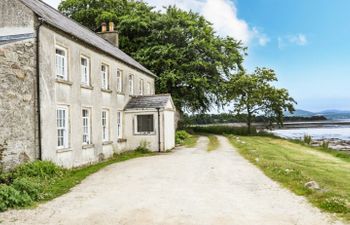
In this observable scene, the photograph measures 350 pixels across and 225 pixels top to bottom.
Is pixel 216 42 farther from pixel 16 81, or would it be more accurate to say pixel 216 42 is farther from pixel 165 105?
pixel 16 81

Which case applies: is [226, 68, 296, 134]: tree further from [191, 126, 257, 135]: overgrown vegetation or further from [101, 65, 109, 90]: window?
[101, 65, 109, 90]: window

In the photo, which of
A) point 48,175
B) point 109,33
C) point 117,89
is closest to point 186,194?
point 48,175

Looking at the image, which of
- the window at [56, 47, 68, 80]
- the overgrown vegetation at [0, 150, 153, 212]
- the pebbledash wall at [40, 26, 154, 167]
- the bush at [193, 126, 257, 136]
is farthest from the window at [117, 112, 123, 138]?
the bush at [193, 126, 257, 136]

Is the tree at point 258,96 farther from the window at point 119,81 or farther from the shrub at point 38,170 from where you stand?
the shrub at point 38,170

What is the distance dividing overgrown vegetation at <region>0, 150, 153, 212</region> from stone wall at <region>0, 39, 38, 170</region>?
0.61 meters

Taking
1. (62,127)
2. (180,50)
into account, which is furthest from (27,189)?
(180,50)

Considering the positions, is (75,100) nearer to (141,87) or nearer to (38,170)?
(38,170)

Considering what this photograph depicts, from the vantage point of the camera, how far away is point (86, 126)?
20266 mm

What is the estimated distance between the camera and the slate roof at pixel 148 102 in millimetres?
26594

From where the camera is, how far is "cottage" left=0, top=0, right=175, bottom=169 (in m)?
14.1

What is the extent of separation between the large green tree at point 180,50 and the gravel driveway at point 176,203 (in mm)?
28304

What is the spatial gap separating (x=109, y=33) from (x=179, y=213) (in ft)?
91.0

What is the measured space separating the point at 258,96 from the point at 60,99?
103 feet

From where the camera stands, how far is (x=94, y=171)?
663 inches
